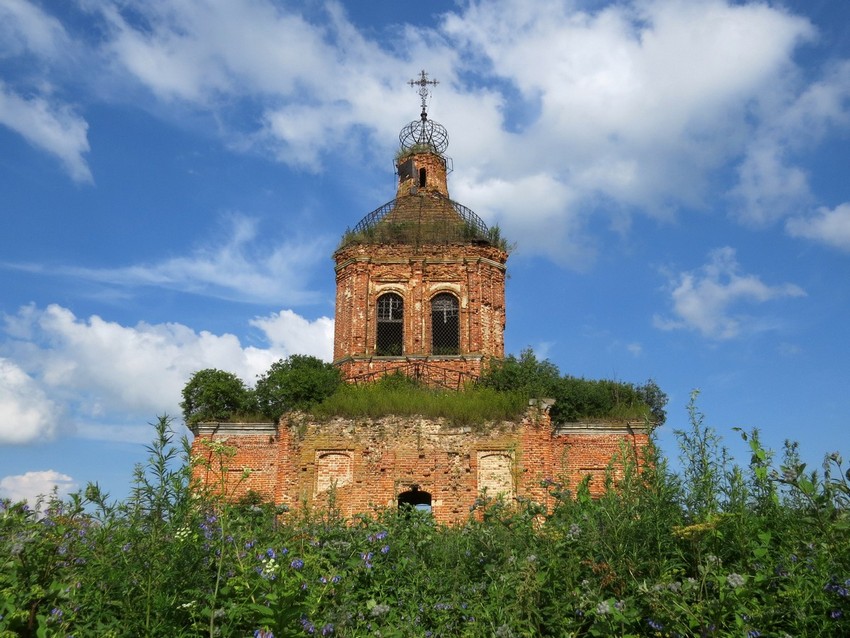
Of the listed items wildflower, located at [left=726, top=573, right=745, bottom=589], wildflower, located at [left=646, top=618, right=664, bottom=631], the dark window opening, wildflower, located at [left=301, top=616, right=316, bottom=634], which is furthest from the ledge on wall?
wildflower, located at [left=726, top=573, right=745, bottom=589]

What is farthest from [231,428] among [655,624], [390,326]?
[655,624]

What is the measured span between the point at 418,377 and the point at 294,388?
4650mm

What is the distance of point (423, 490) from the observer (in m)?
19.0

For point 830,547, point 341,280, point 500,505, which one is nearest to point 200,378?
point 341,280

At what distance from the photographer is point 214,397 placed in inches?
851

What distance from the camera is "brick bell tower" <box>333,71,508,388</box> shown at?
933 inches

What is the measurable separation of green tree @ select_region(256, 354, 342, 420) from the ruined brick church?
0.68 metres

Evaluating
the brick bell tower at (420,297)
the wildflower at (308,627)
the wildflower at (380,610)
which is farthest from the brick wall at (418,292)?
the wildflower at (308,627)

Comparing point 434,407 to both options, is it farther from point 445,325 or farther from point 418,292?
point 418,292

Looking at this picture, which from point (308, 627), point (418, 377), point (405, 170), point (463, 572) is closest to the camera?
point (308, 627)

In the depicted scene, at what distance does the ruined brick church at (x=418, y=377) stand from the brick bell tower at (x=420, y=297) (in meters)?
0.04

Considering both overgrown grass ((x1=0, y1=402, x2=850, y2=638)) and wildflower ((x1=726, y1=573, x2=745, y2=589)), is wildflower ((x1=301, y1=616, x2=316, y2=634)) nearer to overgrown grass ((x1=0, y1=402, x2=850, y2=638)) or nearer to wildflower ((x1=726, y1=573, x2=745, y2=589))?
overgrown grass ((x1=0, y1=402, x2=850, y2=638))

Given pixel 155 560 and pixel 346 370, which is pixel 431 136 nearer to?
pixel 346 370

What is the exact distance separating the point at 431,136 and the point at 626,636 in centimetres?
2714
